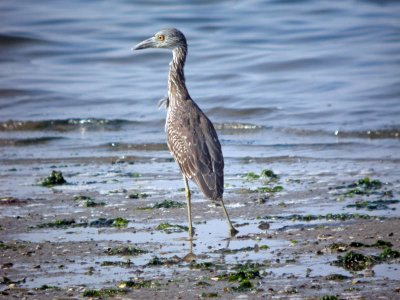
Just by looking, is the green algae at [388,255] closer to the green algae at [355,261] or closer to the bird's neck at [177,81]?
the green algae at [355,261]

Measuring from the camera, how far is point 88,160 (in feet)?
42.8

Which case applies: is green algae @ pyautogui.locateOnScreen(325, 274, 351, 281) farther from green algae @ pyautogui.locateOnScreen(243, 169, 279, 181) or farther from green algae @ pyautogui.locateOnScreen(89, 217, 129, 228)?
green algae @ pyautogui.locateOnScreen(243, 169, 279, 181)

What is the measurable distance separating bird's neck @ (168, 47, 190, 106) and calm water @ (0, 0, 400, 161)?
2.70 m

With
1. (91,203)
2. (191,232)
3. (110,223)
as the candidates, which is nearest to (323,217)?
(191,232)

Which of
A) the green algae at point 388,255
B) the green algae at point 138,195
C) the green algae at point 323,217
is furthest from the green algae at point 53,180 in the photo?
the green algae at point 388,255

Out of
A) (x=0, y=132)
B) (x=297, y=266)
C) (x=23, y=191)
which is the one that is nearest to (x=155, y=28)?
(x=0, y=132)

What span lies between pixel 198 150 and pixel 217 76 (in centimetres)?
1055

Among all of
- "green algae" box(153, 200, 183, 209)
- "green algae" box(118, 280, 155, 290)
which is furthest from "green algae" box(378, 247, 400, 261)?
"green algae" box(153, 200, 183, 209)

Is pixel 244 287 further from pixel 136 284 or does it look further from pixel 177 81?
pixel 177 81

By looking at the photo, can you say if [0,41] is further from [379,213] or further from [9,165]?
[379,213]

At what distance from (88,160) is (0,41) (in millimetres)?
11538

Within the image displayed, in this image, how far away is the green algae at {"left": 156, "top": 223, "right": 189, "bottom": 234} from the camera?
885 cm

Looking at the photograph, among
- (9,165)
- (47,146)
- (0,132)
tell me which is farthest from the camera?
(0,132)

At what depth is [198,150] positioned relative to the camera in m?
9.54
